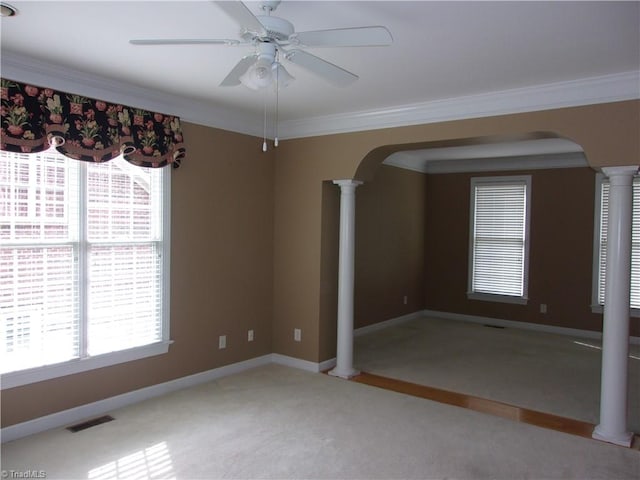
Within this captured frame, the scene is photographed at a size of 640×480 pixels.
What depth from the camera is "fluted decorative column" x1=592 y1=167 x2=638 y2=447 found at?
344 cm

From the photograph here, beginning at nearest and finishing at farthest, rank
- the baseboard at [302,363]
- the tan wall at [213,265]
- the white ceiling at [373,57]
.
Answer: the white ceiling at [373,57]
the tan wall at [213,265]
the baseboard at [302,363]

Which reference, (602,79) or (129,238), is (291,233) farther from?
(602,79)

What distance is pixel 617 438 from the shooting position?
3436 millimetres

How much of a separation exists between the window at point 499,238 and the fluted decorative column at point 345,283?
344cm

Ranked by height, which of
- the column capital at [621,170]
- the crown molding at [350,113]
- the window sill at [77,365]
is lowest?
the window sill at [77,365]

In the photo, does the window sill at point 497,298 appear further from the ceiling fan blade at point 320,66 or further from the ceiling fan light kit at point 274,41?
the ceiling fan light kit at point 274,41

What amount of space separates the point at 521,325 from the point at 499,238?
1321 mm

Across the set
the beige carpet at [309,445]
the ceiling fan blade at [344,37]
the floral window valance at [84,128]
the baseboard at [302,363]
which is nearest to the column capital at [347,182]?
the floral window valance at [84,128]

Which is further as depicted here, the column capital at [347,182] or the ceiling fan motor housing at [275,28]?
the column capital at [347,182]

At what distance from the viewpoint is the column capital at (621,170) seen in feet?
11.0

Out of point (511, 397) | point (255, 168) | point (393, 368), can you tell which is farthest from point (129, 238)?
point (511, 397)

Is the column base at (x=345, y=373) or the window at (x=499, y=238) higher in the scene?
the window at (x=499, y=238)

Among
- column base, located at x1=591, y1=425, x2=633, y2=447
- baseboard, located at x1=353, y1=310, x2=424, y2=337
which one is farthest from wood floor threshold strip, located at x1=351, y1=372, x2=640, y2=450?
baseboard, located at x1=353, y1=310, x2=424, y2=337

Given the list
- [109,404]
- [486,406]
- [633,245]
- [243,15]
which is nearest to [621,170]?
[486,406]
